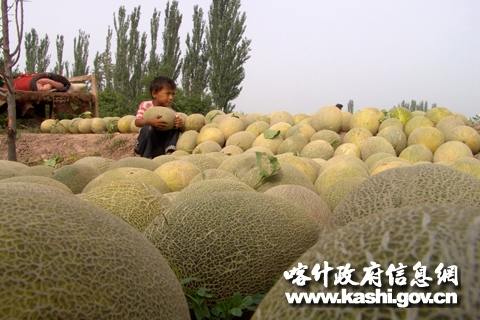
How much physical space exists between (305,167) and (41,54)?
2684 centimetres

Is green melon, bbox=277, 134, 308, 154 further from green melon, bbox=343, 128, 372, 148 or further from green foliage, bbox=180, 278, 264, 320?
green foliage, bbox=180, 278, 264, 320

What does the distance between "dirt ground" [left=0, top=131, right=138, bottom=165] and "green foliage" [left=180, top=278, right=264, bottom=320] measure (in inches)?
257

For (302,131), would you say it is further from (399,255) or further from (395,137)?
(399,255)

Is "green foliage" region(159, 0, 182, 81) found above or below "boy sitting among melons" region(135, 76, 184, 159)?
above

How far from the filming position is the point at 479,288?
0.67 meters

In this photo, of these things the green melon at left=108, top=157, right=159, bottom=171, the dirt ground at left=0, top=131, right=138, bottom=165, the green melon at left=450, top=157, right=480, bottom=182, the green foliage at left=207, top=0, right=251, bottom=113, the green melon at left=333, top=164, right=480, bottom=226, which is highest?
the green foliage at left=207, top=0, right=251, bottom=113

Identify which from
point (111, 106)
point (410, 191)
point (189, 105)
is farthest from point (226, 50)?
point (410, 191)

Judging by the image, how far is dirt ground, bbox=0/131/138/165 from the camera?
812 centimetres

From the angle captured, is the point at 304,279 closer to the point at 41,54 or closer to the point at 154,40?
the point at 154,40

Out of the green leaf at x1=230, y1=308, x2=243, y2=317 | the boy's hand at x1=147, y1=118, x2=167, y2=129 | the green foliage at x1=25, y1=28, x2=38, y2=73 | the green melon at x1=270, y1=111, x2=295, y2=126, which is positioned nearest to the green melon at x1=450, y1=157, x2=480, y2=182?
the green leaf at x1=230, y1=308, x2=243, y2=317

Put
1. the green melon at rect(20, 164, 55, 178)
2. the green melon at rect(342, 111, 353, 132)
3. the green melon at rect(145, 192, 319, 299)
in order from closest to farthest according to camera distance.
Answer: the green melon at rect(145, 192, 319, 299), the green melon at rect(20, 164, 55, 178), the green melon at rect(342, 111, 353, 132)

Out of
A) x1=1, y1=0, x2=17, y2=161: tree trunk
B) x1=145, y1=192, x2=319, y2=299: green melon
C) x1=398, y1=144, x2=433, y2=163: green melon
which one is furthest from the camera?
x1=398, y1=144, x2=433, y2=163: green melon

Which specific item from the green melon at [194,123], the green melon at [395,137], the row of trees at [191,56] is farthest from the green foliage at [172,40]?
the green melon at [395,137]

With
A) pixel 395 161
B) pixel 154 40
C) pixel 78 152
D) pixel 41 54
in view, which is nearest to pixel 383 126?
pixel 395 161
